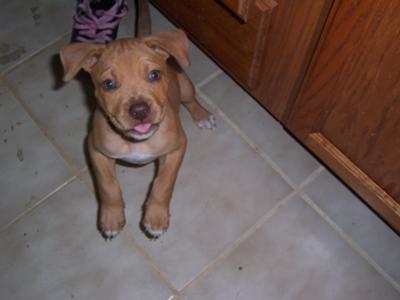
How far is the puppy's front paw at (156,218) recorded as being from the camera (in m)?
2.14

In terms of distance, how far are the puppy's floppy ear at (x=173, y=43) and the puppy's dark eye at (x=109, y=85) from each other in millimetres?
204

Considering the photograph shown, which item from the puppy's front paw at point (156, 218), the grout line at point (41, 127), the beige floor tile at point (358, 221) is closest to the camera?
the puppy's front paw at point (156, 218)

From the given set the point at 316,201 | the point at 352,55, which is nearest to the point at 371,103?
the point at 352,55

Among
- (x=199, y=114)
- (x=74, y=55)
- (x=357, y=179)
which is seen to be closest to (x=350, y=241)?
(x=357, y=179)

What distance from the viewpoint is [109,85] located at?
175 cm

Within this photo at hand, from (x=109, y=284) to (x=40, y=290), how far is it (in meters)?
0.32

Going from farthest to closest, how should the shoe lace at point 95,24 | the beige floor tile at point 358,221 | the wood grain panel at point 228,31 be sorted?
the shoe lace at point 95,24, the beige floor tile at point 358,221, the wood grain panel at point 228,31

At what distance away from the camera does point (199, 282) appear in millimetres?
2270

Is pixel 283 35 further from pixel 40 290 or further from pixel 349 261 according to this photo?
pixel 40 290

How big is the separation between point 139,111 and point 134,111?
0.7 inches

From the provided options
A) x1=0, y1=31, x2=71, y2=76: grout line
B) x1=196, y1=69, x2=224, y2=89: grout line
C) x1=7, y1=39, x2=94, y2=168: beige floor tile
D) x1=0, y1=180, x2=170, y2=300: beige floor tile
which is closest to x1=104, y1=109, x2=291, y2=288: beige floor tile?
x1=0, y1=180, x2=170, y2=300: beige floor tile

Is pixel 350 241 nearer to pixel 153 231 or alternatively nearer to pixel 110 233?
pixel 153 231

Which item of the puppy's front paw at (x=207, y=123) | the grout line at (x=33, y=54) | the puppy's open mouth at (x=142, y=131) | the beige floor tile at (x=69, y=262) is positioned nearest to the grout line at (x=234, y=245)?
the beige floor tile at (x=69, y=262)

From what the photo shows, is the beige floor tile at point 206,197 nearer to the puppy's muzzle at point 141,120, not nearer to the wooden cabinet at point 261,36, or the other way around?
the wooden cabinet at point 261,36
